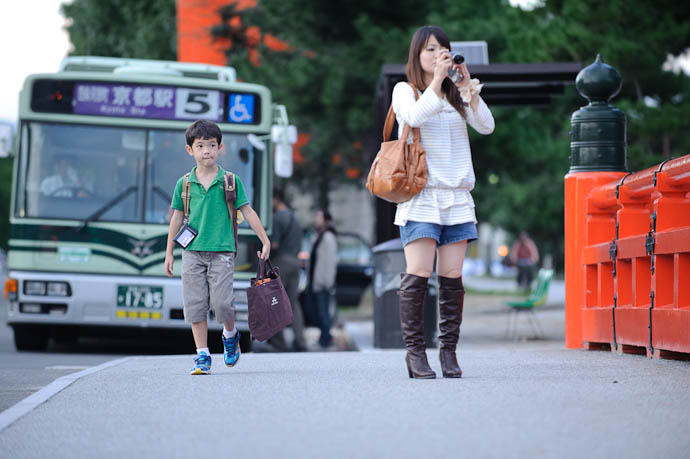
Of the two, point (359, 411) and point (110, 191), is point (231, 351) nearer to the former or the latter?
point (359, 411)

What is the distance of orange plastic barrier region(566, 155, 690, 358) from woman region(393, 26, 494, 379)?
1.54 m

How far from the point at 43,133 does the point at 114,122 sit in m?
0.76

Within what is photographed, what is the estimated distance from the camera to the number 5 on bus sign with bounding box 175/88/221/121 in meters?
12.4

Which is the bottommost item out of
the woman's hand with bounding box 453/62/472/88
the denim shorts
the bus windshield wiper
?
the denim shorts

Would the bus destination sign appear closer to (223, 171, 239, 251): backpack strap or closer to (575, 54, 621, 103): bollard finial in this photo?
(575, 54, 621, 103): bollard finial

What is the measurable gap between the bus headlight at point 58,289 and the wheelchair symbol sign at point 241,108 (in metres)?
2.51

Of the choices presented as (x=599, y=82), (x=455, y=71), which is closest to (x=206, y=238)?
(x=455, y=71)

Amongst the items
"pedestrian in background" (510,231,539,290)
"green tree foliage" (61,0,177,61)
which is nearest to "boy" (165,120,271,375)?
"pedestrian in background" (510,231,539,290)

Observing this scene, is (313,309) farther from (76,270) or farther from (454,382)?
(454,382)

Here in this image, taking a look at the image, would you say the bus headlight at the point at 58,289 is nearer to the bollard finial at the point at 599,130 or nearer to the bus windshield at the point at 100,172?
the bus windshield at the point at 100,172

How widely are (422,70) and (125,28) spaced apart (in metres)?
35.3

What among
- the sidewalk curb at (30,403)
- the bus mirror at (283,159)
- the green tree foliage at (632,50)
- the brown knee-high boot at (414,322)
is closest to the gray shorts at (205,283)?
the sidewalk curb at (30,403)

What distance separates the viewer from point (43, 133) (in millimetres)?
12195

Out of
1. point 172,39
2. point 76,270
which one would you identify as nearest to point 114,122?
point 76,270
